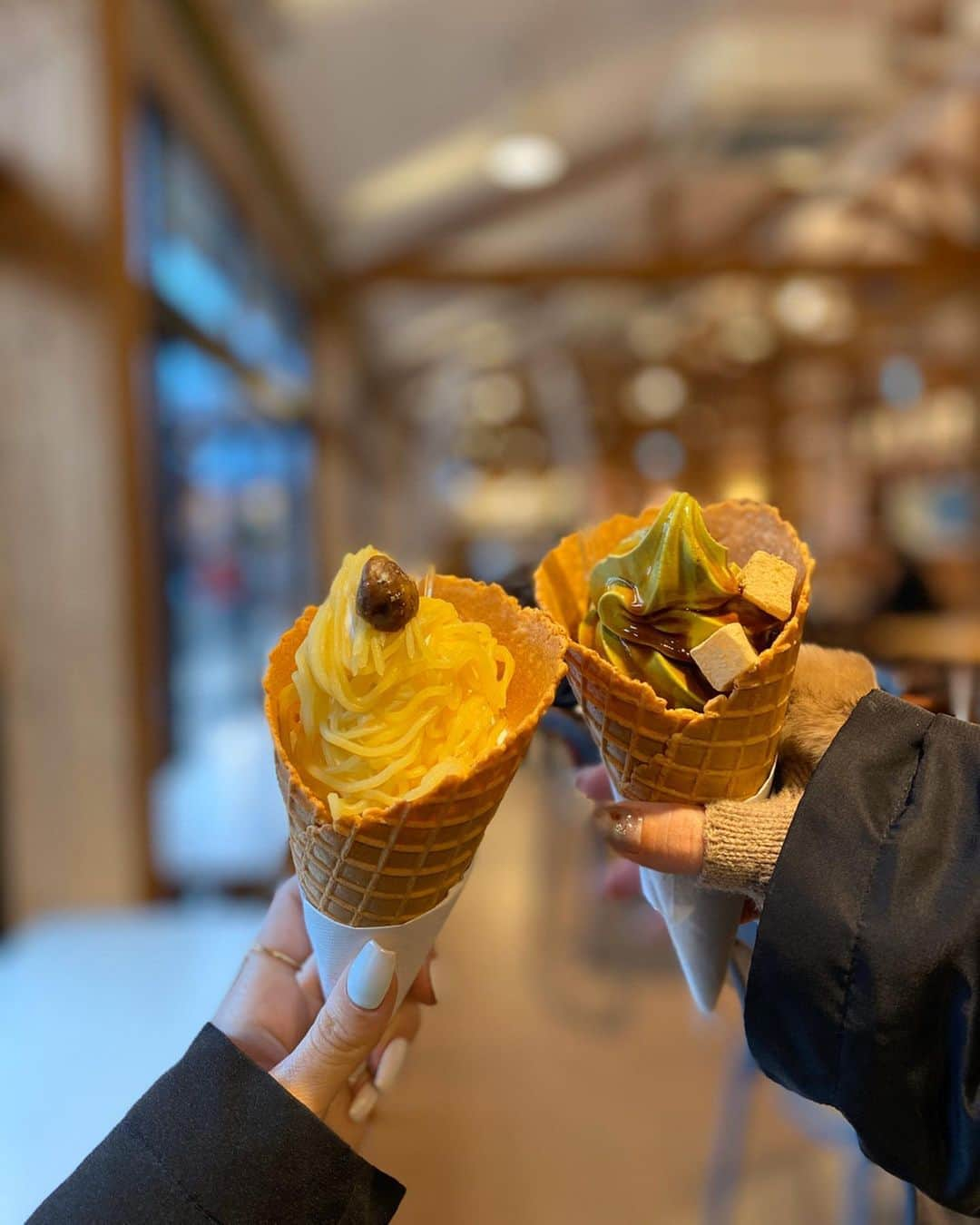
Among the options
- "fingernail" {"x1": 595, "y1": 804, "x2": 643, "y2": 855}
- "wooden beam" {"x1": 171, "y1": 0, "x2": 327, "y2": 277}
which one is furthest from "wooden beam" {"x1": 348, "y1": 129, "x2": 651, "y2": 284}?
"fingernail" {"x1": 595, "y1": 804, "x2": 643, "y2": 855}

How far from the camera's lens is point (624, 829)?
646 millimetres

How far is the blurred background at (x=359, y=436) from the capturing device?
4.21 feet

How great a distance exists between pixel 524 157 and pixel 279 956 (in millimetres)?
4518

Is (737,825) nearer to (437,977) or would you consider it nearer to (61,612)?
(437,977)

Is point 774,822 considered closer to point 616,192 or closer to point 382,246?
point 382,246

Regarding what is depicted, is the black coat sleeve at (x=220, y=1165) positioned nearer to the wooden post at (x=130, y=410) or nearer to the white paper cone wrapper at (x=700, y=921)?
the white paper cone wrapper at (x=700, y=921)

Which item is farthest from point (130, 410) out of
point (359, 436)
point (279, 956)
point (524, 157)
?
point (359, 436)

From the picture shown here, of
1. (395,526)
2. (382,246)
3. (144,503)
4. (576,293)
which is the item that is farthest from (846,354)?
(144,503)

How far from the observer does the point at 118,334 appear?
2.48m

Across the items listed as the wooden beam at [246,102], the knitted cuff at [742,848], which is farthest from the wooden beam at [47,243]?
the knitted cuff at [742,848]

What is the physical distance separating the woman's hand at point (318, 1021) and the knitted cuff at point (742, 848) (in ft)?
0.76

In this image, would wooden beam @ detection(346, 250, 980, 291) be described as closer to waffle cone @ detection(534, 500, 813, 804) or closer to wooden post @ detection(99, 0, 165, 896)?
wooden post @ detection(99, 0, 165, 896)

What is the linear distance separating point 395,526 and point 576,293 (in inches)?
171

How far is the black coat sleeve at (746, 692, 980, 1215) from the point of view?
0.59m
